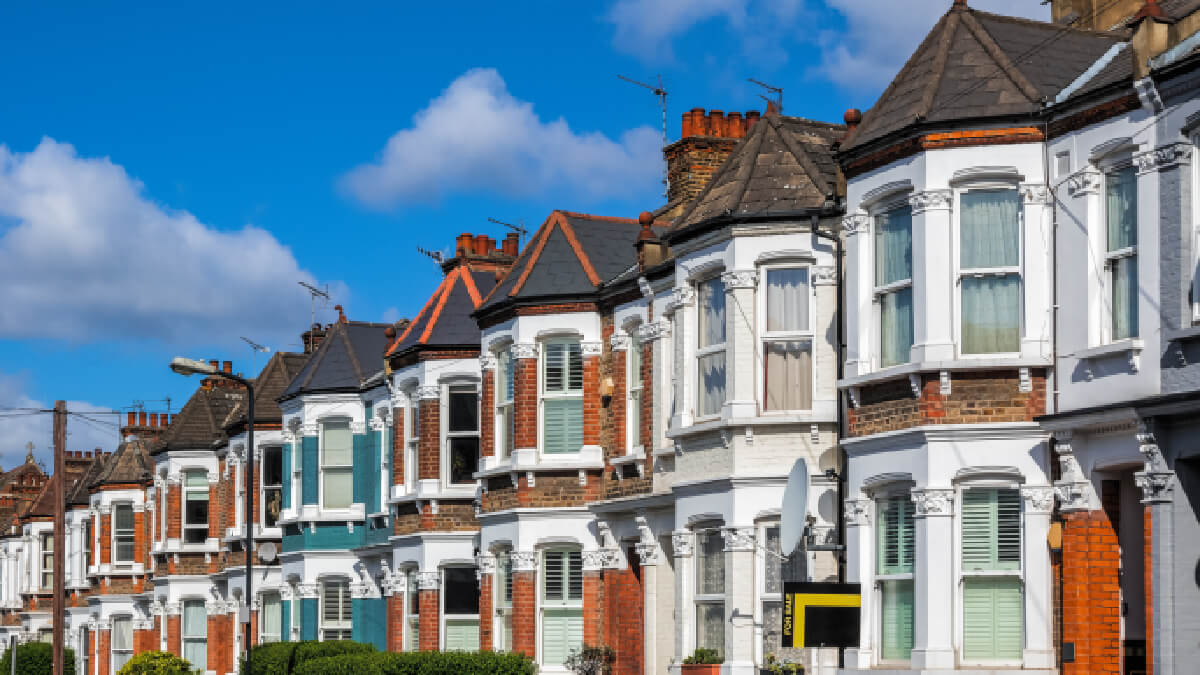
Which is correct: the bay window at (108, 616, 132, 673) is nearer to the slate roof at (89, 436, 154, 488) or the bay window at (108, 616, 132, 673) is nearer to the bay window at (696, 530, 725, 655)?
the slate roof at (89, 436, 154, 488)

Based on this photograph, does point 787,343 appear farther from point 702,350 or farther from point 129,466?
point 129,466

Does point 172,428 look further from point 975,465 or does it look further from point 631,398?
point 975,465

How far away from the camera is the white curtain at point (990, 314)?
1956 centimetres

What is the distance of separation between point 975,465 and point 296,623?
22.3 m

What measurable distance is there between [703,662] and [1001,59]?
8786 millimetres

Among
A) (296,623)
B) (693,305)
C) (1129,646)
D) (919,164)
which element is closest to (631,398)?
(693,305)

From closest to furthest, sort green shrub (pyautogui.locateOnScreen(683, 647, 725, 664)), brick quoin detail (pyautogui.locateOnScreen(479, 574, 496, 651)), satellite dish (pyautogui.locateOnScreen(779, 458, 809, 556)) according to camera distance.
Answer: satellite dish (pyautogui.locateOnScreen(779, 458, 809, 556)), green shrub (pyautogui.locateOnScreen(683, 647, 725, 664)), brick quoin detail (pyautogui.locateOnScreen(479, 574, 496, 651))

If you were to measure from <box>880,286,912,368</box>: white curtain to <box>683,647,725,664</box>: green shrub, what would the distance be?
5.20 meters

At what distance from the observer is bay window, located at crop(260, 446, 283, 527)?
40688 millimetres

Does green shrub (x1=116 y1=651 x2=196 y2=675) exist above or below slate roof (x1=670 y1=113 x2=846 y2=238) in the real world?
below

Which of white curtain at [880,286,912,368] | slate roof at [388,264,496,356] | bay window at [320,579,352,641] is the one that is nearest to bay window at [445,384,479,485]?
slate roof at [388,264,496,356]

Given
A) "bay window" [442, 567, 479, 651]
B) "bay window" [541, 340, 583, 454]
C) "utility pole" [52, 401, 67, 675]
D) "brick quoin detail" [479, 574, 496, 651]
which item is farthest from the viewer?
"utility pole" [52, 401, 67, 675]

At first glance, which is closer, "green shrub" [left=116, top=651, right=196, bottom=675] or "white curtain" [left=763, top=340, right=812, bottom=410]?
"white curtain" [left=763, top=340, right=812, bottom=410]

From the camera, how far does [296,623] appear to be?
38281 mm
